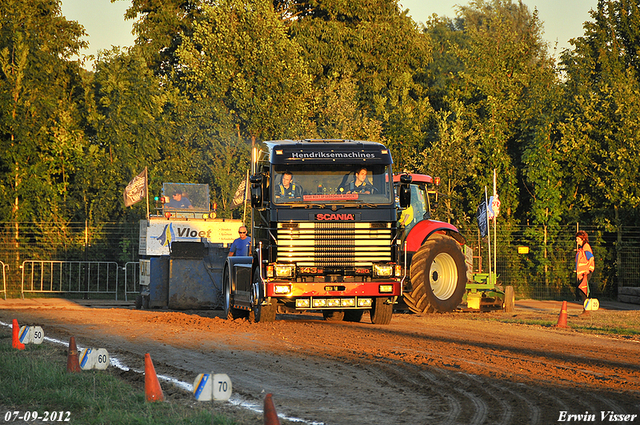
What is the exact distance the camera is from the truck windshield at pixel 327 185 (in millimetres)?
15570

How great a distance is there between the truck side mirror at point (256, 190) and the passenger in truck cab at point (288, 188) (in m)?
0.46

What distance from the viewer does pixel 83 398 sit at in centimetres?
887

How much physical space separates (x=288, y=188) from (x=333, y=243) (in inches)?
52.8

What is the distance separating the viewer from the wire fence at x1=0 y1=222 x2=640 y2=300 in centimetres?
2997

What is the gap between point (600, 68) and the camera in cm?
3941

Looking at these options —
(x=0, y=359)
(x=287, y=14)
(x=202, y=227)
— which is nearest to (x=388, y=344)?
(x=0, y=359)

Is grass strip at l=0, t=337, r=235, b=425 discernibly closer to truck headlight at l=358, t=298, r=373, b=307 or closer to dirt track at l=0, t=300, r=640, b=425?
dirt track at l=0, t=300, r=640, b=425

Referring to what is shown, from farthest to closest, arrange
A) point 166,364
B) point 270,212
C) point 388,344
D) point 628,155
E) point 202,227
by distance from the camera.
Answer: point 628,155 → point 202,227 → point 270,212 → point 388,344 → point 166,364

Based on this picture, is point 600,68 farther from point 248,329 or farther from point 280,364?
point 280,364

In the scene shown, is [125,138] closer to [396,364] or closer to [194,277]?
[194,277]

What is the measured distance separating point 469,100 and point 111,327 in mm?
25273

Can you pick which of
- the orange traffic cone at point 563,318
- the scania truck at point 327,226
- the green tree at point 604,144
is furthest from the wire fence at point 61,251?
the green tree at point 604,144

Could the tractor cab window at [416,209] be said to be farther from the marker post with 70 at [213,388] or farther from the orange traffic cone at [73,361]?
the marker post with 70 at [213,388]

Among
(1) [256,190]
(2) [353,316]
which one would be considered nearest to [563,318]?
(2) [353,316]
